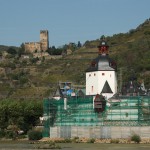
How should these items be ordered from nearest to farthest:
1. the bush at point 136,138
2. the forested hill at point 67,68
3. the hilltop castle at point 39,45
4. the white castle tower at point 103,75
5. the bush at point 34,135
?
the bush at point 136,138
the bush at point 34,135
the white castle tower at point 103,75
the forested hill at point 67,68
the hilltop castle at point 39,45

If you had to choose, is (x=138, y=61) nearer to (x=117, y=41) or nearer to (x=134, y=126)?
(x=117, y=41)

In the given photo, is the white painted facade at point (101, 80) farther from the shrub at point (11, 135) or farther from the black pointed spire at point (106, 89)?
the shrub at point (11, 135)

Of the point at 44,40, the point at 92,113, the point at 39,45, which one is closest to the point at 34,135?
the point at 92,113

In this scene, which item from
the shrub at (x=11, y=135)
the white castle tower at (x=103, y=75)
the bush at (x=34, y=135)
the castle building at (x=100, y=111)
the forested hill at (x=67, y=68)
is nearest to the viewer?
the castle building at (x=100, y=111)

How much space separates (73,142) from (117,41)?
90306 mm

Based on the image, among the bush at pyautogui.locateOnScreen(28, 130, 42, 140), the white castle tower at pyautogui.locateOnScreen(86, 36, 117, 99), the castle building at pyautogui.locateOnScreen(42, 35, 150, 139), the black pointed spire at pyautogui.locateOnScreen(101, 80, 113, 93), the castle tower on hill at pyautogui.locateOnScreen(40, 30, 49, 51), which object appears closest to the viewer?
the castle building at pyautogui.locateOnScreen(42, 35, 150, 139)

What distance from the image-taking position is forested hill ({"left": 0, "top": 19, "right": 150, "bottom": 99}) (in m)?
122

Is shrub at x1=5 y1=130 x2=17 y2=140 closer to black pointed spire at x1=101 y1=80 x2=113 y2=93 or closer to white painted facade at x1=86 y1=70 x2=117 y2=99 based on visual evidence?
white painted facade at x1=86 y1=70 x2=117 y2=99

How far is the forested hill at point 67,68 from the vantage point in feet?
400

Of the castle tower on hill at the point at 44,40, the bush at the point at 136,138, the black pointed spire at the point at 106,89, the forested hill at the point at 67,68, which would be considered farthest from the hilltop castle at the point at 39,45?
the bush at the point at 136,138

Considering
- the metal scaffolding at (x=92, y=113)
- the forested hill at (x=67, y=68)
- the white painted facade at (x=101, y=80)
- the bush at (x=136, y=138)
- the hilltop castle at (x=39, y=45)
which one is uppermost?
the hilltop castle at (x=39, y=45)

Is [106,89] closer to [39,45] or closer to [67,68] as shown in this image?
[67,68]

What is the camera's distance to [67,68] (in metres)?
139

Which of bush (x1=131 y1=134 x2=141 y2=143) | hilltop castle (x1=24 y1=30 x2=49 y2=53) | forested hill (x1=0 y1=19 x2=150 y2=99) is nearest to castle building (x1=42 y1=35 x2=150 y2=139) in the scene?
bush (x1=131 y1=134 x2=141 y2=143)
